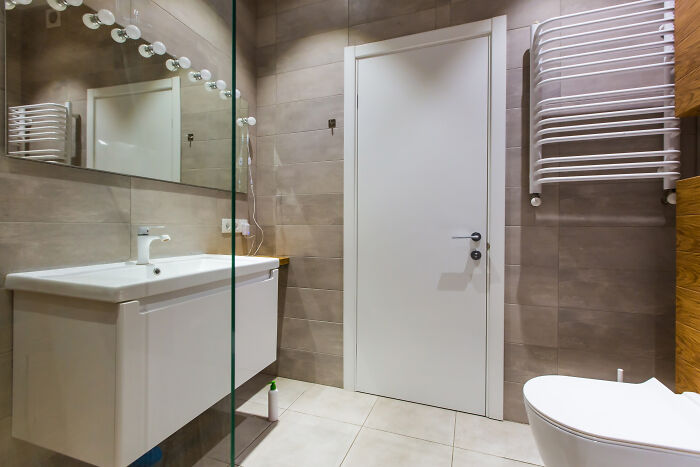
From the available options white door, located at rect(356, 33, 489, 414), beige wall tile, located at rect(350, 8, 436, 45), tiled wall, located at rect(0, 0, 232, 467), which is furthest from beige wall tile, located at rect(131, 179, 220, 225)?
beige wall tile, located at rect(350, 8, 436, 45)

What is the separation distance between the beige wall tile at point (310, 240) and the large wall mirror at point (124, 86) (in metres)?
0.57

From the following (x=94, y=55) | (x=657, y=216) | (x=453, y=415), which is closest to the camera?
(x=94, y=55)

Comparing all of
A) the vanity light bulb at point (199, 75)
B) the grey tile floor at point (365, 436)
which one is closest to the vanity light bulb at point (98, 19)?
the vanity light bulb at point (199, 75)

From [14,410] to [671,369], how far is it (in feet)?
8.33

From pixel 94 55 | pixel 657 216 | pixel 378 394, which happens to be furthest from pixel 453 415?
pixel 94 55

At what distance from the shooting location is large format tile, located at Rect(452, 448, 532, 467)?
1396mm

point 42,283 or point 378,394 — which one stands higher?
point 42,283

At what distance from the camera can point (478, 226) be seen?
1741 millimetres

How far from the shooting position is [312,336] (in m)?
2.12

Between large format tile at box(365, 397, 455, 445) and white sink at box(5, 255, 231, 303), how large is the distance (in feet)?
3.75

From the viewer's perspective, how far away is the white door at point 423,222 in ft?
5.75

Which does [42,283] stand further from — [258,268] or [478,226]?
[478,226]

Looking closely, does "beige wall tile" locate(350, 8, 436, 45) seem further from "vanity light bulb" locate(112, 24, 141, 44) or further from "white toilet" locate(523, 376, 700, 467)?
"white toilet" locate(523, 376, 700, 467)

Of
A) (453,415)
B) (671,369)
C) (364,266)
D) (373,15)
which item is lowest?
(453,415)
